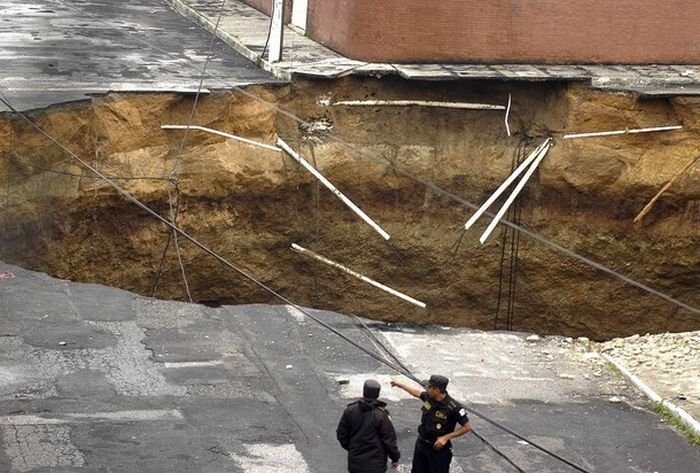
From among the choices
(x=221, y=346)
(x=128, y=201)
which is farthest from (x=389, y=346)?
(x=128, y=201)

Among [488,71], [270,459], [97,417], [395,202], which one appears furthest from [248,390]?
[488,71]

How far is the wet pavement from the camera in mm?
9672

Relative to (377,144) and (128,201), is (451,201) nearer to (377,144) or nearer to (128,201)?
(377,144)

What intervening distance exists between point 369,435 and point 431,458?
2.03ft

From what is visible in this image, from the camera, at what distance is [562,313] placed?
56.7 feet

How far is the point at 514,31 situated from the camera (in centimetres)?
1702

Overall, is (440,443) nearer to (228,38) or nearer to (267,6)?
(228,38)

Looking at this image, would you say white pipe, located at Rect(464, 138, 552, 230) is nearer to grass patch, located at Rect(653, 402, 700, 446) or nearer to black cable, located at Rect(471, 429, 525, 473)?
grass patch, located at Rect(653, 402, 700, 446)

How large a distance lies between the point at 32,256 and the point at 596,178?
753 centimetres

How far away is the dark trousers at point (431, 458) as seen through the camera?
903 centimetres

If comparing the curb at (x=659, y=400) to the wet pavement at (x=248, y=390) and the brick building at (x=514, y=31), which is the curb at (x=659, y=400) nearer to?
the wet pavement at (x=248, y=390)

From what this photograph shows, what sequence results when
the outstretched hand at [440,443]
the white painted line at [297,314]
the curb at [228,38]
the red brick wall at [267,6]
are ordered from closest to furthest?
1. the outstretched hand at [440,443]
2. the white painted line at [297,314]
3. the curb at [228,38]
4. the red brick wall at [267,6]

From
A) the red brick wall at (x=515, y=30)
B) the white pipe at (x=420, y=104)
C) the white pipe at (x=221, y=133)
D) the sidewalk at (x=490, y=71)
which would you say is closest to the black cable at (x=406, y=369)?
the white pipe at (x=221, y=133)

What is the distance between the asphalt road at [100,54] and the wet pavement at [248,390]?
3502 millimetres
